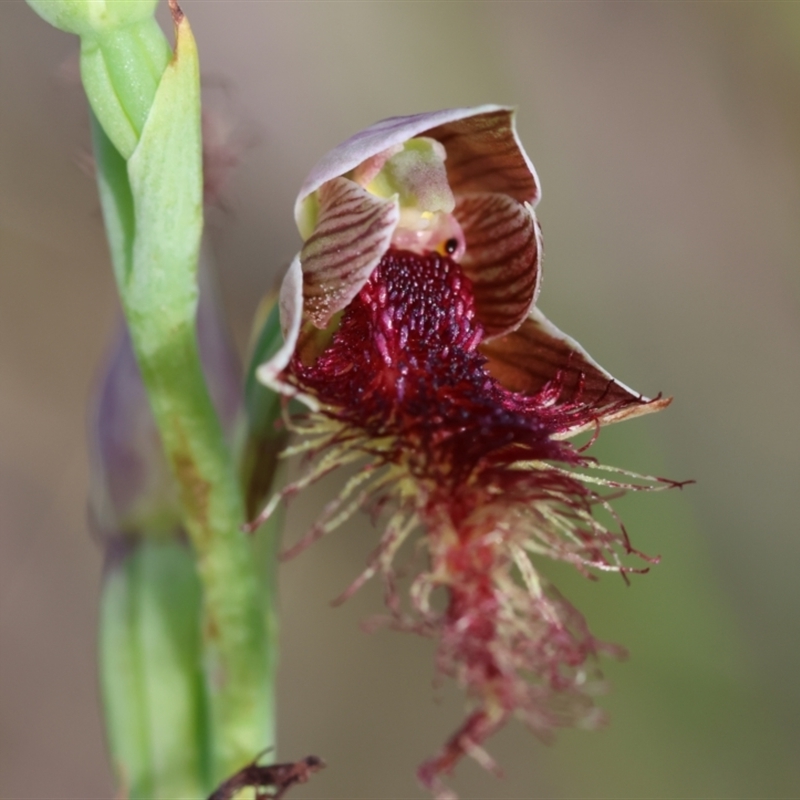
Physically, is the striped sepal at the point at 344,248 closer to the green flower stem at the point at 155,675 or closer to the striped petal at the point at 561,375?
the striped petal at the point at 561,375

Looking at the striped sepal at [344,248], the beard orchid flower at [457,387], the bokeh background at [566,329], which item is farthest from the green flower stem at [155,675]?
the bokeh background at [566,329]

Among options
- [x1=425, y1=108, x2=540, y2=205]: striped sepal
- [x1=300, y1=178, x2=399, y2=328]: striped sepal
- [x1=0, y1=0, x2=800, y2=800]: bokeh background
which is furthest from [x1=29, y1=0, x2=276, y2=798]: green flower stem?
[x1=0, y1=0, x2=800, y2=800]: bokeh background

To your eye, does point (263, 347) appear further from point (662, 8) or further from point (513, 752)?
point (662, 8)

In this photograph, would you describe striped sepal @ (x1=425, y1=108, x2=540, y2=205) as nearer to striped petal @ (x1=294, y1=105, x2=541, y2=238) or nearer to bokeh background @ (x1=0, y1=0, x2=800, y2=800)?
striped petal @ (x1=294, y1=105, x2=541, y2=238)

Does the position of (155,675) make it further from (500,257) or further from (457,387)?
(500,257)

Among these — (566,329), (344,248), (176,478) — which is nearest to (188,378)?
(176,478)
